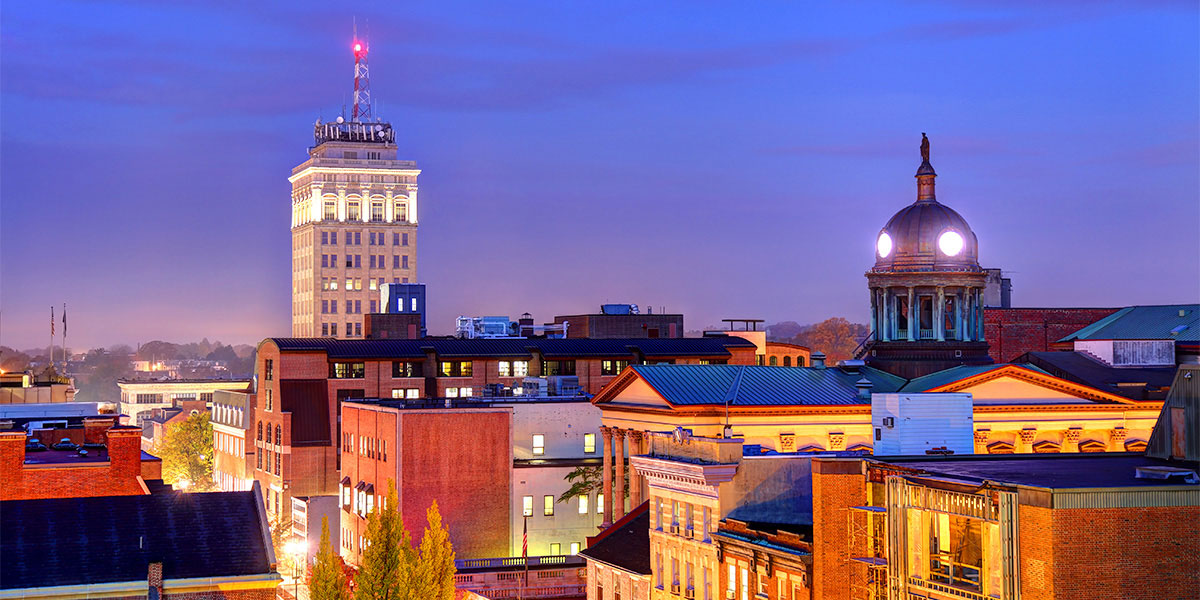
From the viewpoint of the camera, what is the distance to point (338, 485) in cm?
13662

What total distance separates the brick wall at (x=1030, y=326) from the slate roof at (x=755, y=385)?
51730mm

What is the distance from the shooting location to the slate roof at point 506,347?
464 feet

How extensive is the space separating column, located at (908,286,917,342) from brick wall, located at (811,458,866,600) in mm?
59416

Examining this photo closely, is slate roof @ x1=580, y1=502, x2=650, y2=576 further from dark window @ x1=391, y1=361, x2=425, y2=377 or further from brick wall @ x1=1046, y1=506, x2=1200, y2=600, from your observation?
dark window @ x1=391, y1=361, x2=425, y2=377

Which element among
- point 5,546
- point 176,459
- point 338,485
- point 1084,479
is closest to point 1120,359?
point 338,485

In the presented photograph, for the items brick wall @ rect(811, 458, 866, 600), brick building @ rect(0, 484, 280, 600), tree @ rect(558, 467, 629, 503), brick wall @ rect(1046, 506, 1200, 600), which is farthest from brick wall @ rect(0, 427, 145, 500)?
tree @ rect(558, 467, 629, 503)

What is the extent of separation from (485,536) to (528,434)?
8.79 m

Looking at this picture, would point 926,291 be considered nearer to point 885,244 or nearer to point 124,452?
point 885,244

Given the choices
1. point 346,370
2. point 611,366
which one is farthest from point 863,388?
point 346,370

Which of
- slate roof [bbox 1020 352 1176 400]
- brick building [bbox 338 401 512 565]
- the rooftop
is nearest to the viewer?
the rooftop

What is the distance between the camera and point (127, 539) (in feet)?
178

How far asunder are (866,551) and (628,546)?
25.4m

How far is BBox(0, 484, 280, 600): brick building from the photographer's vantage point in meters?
52.0

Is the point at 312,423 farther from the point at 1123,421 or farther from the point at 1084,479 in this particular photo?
the point at 1084,479
